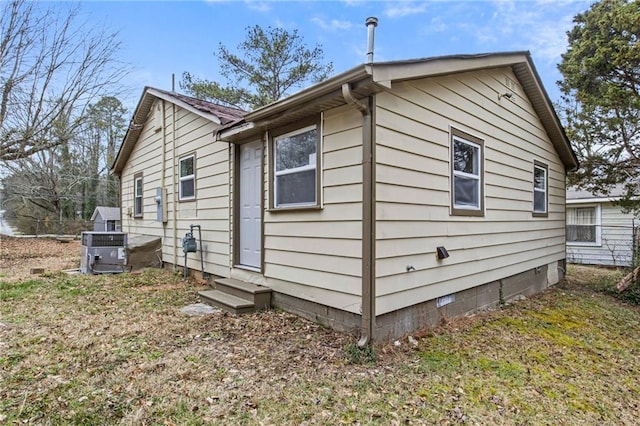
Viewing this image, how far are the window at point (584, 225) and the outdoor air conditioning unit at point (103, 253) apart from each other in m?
14.7

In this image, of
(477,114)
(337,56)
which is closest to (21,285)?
(477,114)

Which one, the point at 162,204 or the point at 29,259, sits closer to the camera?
the point at 162,204

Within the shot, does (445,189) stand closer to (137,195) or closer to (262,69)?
(137,195)

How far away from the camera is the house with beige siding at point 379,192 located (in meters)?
3.90

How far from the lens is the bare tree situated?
9.34 m

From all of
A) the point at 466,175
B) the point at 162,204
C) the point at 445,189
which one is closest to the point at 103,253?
the point at 162,204

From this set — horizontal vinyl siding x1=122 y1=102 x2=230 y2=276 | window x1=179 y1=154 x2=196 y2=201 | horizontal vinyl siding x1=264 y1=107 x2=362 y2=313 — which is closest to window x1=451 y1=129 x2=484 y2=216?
horizontal vinyl siding x1=264 y1=107 x2=362 y2=313

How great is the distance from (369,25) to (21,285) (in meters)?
7.17

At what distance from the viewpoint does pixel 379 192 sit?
3.84 meters

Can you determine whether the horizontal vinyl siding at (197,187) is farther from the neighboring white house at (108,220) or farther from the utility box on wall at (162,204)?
the neighboring white house at (108,220)

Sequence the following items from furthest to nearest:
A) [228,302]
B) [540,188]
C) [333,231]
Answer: [540,188]
[228,302]
[333,231]

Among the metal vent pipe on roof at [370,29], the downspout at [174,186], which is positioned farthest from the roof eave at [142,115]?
the metal vent pipe on roof at [370,29]

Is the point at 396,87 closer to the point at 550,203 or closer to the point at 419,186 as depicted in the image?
the point at 419,186

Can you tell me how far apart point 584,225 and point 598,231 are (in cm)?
49
